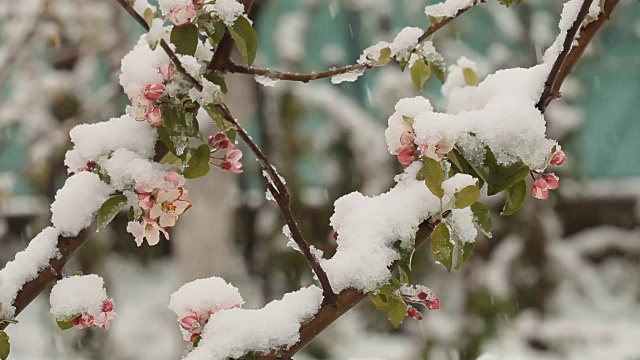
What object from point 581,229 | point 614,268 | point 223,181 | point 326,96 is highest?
point 223,181

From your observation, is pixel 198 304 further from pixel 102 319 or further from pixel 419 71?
pixel 419 71

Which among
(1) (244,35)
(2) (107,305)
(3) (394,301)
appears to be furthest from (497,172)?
(2) (107,305)

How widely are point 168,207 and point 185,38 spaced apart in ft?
0.47

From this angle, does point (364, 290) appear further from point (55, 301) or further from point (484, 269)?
point (484, 269)

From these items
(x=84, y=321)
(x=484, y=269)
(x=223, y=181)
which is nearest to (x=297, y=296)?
(x=84, y=321)

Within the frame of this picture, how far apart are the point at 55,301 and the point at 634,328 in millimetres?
3880

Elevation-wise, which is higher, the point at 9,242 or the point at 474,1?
the point at 474,1

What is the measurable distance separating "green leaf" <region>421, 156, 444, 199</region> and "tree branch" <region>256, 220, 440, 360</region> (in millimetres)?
68

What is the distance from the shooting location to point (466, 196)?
1.73 feet

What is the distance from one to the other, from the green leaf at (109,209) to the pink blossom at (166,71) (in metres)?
0.11

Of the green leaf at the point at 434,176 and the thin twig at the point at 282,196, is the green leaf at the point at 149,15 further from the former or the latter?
the green leaf at the point at 434,176

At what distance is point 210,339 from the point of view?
57 centimetres

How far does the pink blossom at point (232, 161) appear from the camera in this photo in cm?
63

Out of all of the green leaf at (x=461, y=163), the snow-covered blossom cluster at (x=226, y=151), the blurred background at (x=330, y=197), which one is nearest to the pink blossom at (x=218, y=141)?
the snow-covered blossom cluster at (x=226, y=151)
